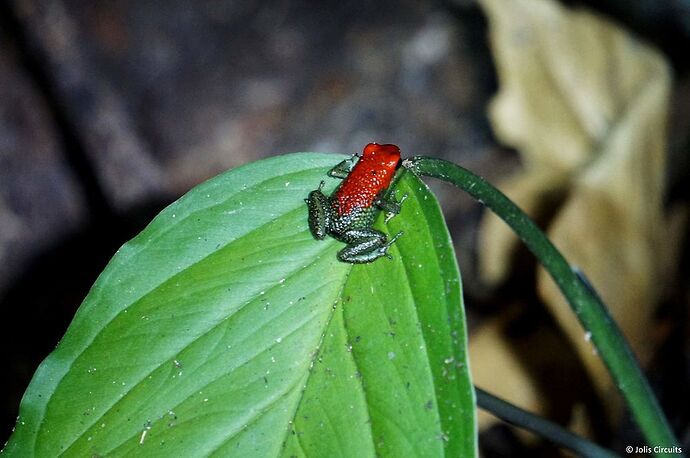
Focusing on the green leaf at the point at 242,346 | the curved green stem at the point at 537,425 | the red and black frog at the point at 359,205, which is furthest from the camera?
the curved green stem at the point at 537,425

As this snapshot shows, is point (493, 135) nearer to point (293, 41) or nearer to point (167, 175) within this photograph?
point (293, 41)

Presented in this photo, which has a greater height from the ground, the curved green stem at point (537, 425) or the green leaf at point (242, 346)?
the green leaf at point (242, 346)

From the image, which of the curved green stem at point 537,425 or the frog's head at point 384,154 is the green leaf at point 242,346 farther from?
the frog's head at point 384,154

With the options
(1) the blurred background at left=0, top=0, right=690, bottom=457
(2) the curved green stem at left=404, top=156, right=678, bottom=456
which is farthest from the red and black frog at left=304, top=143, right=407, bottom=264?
(1) the blurred background at left=0, top=0, right=690, bottom=457

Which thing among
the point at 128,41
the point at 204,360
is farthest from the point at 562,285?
the point at 128,41

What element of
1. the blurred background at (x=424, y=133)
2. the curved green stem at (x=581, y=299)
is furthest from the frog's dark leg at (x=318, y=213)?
the blurred background at (x=424, y=133)

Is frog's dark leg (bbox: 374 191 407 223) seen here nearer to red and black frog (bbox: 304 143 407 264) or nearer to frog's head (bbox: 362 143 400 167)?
A: red and black frog (bbox: 304 143 407 264)

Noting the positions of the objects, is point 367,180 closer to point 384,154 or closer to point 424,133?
point 384,154
